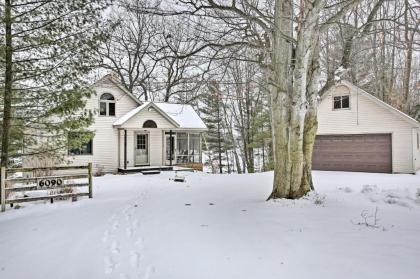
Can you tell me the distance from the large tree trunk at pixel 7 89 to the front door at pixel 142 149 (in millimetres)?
11112

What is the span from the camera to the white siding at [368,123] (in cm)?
1532

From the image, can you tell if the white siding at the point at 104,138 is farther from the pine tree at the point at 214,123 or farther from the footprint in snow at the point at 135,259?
the footprint in snow at the point at 135,259

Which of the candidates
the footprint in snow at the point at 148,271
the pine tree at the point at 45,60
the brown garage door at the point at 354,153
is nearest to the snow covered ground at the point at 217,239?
the footprint in snow at the point at 148,271

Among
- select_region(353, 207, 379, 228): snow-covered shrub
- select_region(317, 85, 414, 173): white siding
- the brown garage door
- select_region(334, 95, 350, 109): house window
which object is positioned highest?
select_region(334, 95, 350, 109): house window

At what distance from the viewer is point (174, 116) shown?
66.7 feet

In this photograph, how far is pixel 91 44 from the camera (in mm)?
7355

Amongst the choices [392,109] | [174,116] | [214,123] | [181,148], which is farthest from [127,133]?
[392,109]

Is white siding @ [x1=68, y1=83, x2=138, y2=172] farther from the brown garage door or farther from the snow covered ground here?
the brown garage door

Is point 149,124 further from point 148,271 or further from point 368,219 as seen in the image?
point 148,271

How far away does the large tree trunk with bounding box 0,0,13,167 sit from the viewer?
6.68 meters

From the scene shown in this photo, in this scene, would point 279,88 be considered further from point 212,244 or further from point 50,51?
point 50,51

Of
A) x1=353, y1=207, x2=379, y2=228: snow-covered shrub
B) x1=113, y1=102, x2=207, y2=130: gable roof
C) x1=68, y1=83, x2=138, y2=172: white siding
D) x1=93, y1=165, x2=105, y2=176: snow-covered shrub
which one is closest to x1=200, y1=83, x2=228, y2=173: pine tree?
x1=113, y1=102, x2=207, y2=130: gable roof

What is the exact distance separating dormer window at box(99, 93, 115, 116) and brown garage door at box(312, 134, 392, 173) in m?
13.2

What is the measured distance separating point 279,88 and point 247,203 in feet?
10.4
